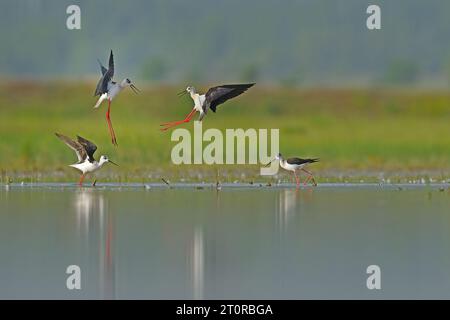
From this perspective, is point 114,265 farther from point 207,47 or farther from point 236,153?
point 207,47

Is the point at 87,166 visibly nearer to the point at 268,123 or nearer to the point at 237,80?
the point at 268,123

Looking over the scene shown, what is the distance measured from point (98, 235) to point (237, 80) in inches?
564

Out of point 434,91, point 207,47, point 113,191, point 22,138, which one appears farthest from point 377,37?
point 113,191

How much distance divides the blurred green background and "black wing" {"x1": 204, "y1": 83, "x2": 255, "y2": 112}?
100 centimetres

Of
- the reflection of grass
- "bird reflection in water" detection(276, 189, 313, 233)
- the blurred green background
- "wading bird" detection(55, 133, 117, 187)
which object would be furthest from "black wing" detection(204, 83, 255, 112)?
the reflection of grass

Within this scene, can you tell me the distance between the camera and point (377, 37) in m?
32.0

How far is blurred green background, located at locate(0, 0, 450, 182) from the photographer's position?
16.4m

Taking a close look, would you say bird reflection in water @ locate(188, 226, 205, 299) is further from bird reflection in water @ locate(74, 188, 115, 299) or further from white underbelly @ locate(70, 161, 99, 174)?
white underbelly @ locate(70, 161, 99, 174)

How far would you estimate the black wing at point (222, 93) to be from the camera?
41.2ft

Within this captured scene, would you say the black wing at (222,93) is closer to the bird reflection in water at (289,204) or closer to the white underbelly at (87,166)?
the bird reflection in water at (289,204)

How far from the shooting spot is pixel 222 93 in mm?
12836
